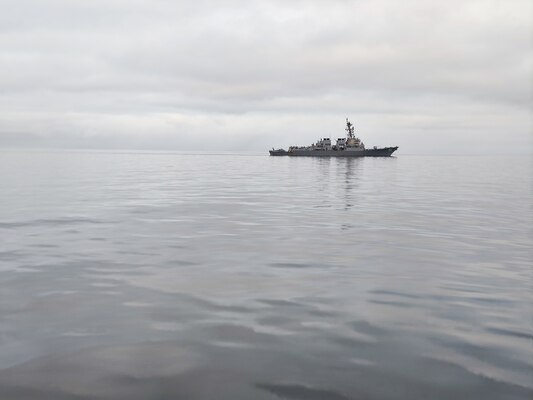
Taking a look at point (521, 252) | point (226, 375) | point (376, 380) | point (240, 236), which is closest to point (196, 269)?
point (240, 236)

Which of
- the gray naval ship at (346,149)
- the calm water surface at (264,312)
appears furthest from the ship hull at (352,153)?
the calm water surface at (264,312)

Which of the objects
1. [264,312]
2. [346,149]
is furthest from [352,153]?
[264,312]

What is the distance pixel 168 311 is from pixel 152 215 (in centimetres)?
1331

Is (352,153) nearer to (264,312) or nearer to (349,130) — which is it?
(349,130)

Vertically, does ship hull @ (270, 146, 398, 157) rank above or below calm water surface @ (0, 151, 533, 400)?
above

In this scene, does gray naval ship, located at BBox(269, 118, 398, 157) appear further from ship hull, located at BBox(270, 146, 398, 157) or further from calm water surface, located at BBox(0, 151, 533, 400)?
calm water surface, located at BBox(0, 151, 533, 400)

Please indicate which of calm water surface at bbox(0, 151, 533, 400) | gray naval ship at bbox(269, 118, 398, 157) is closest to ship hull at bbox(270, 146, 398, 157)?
gray naval ship at bbox(269, 118, 398, 157)

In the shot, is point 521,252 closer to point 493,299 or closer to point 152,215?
point 493,299

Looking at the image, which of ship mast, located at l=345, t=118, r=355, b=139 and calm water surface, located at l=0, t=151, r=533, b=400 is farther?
ship mast, located at l=345, t=118, r=355, b=139

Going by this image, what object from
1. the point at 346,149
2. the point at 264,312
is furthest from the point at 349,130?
the point at 264,312

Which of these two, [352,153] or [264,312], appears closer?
[264,312]

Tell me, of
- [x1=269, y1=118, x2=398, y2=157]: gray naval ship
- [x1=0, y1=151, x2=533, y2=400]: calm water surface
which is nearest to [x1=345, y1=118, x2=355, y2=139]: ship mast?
[x1=269, y1=118, x2=398, y2=157]: gray naval ship

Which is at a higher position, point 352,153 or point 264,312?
point 352,153

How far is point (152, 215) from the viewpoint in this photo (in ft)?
68.0
